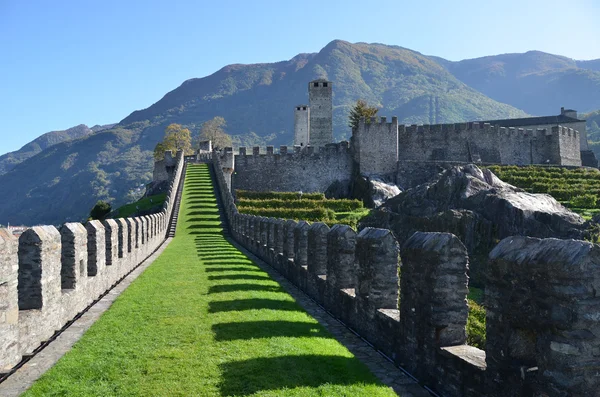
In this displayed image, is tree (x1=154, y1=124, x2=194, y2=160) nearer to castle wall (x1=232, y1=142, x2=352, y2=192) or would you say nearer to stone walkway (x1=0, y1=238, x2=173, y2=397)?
castle wall (x1=232, y1=142, x2=352, y2=192)

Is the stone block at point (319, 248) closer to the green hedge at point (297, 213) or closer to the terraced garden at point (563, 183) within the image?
the terraced garden at point (563, 183)

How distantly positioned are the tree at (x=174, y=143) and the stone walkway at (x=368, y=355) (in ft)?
250

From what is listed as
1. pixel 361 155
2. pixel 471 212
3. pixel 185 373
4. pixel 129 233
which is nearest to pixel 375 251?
pixel 185 373

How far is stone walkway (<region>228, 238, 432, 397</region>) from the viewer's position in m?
7.06

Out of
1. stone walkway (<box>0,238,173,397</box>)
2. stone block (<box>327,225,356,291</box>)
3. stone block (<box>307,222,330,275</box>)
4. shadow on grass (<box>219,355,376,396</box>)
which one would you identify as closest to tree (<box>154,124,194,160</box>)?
stone block (<box>307,222,330,275</box>)

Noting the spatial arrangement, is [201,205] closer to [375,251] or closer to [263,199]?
[263,199]

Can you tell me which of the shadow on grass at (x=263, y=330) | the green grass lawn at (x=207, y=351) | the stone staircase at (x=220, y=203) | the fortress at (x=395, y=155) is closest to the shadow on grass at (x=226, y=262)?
the green grass lawn at (x=207, y=351)

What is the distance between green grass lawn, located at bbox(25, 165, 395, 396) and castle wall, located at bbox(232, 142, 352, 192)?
47213 mm

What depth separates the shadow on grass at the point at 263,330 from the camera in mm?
8617

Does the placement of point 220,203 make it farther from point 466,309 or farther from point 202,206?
point 466,309

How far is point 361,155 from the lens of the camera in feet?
197

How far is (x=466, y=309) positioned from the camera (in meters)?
7.14

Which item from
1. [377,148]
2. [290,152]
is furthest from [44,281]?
[290,152]

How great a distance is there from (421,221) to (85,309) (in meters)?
30.4
